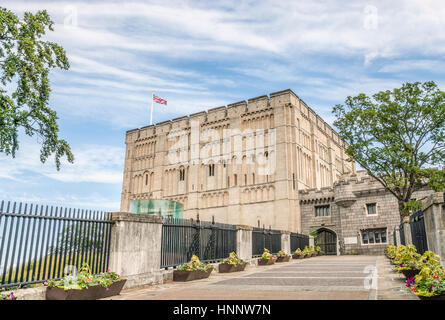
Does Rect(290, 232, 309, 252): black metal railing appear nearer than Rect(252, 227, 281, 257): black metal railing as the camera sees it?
No

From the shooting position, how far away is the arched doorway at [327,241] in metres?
35.2

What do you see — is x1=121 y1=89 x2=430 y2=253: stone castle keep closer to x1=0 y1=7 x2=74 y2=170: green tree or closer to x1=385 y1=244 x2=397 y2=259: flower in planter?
x1=385 y1=244 x2=397 y2=259: flower in planter

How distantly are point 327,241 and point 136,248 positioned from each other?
31.0 meters

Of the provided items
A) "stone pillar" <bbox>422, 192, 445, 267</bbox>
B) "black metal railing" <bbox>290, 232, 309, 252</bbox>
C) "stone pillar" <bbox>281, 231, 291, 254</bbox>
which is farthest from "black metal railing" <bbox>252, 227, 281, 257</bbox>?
"stone pillar" <bbox>422, 192, 445, 267</bbox>

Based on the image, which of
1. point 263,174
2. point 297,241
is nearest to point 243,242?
point 297,241

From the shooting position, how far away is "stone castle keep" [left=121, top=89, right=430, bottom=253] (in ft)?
110

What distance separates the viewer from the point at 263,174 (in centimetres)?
4034

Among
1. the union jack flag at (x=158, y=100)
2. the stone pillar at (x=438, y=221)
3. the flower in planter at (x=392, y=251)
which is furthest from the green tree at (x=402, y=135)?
the union jack flag at (x=158, y=100)

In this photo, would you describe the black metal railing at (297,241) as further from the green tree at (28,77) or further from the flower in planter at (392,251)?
the green tree at (28,77)

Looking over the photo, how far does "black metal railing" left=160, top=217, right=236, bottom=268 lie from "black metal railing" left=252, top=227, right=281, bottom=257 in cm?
308

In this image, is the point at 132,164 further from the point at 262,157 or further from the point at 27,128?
the point at 27,128

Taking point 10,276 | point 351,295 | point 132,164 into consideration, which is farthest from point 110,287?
point 132,164

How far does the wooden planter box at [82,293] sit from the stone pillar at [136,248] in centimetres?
102

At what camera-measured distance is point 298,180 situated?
38781 mm
